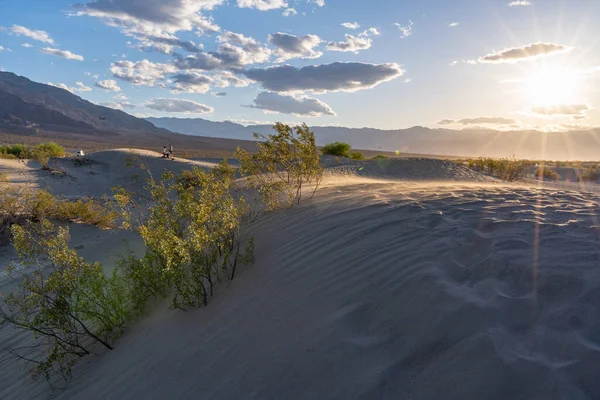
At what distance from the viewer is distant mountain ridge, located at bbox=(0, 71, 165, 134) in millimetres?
87119

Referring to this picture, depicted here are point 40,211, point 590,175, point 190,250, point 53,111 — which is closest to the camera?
point 190,250

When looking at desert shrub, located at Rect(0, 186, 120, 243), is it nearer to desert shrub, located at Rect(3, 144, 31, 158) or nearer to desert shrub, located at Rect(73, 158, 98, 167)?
desert shrub, located at Rect(73, 158, 98, 167)

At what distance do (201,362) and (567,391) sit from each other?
2529mm

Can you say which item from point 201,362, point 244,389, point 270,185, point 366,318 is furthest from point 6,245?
point 366,318

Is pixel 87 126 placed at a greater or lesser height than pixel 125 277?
greater

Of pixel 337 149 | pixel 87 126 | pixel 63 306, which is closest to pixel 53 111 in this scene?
pixel 87 126

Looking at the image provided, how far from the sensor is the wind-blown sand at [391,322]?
2320 millimetres

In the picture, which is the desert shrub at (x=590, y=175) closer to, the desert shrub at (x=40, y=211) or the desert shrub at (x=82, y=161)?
the desert shrub at (x=40, y=211)

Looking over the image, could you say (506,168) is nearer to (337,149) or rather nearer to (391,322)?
(337,149)

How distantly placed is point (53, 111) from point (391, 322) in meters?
112

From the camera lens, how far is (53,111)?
9238 centimetres

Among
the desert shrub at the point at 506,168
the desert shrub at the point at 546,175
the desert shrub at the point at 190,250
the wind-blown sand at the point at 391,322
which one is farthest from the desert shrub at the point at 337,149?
the desert shrub at the point at 190,250

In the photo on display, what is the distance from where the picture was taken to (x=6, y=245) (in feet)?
26.8

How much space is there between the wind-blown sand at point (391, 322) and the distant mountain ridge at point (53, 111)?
89.2m
